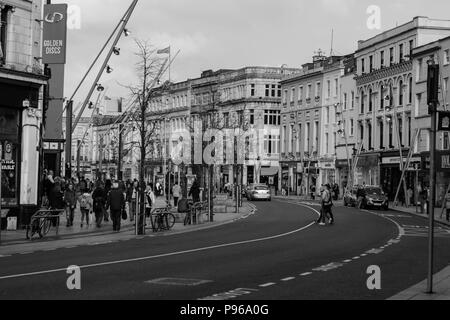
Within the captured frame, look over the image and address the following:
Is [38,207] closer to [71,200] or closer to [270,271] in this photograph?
[71,200]

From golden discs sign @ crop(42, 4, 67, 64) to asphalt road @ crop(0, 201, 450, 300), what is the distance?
8943mm

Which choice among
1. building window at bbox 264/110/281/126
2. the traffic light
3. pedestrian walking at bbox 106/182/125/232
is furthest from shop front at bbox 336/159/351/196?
the traffic light

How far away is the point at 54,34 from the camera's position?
99.6 ft

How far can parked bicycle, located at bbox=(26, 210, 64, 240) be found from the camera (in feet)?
81.4

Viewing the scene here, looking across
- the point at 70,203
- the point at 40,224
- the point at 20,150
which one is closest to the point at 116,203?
the point at 70,203

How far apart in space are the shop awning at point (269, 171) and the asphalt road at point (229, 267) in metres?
79.7

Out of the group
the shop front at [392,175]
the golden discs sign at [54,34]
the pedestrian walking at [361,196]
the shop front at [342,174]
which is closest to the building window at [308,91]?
the shop front at [342,174]

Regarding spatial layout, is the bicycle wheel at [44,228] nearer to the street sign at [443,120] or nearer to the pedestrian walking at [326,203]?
the pedestrian walking at [326,203]

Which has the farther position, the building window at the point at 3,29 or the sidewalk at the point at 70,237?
the building window at the point at 3,29

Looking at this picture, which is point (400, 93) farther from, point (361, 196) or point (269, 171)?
point (269, 171)

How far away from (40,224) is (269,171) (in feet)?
274

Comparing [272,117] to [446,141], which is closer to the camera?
[446,141]

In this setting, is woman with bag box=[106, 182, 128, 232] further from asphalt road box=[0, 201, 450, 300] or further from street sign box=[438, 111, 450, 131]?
street sign box=[438, 111, 450, 131]

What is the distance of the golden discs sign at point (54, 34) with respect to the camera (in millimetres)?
30172
